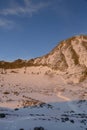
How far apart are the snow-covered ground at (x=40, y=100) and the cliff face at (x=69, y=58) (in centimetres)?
253

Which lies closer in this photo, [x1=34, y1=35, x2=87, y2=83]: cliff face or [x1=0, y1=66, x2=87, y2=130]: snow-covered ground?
[x1=0, y1=66, x2=87, y2=130]: snow-covered ground

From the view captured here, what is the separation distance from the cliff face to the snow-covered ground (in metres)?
2.53

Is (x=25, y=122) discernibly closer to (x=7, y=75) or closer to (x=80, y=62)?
(x=7, y=75)

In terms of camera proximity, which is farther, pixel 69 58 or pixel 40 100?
pixel 69 58

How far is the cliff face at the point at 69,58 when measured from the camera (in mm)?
62050

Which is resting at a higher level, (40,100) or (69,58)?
(69,58)

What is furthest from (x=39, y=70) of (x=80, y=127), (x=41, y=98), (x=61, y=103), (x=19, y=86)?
(x=80, y=127)

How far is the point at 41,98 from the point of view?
45.2m

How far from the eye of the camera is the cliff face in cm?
6205

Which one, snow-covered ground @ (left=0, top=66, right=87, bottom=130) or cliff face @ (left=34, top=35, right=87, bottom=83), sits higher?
cliff face @ (left=34, top=35, right=87, bottom=83)

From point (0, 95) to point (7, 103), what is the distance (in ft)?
18.1

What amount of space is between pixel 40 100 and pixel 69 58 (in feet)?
90.1

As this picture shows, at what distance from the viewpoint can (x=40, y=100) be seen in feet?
143

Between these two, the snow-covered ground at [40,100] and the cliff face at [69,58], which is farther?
the cliff face at [69,58]
